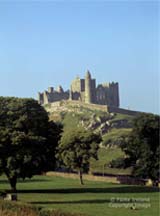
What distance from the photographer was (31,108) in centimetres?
4916

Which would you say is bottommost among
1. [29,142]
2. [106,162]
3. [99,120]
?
[106,162]

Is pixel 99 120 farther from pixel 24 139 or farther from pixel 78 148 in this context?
pixel 24 139

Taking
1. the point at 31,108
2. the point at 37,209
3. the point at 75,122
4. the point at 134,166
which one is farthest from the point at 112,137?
the point at 37,209

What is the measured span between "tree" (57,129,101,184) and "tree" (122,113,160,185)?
21.0 ft

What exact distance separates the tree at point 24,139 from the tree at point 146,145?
1843 cm

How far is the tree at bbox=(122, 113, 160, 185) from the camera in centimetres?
6612

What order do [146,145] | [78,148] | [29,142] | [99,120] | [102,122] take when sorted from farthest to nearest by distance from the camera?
[102,122]
[99,120]
[146,145]
[78,148]
[29,142]

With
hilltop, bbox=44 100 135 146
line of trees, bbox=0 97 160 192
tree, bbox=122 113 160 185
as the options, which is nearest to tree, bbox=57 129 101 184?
line of trees, bbox=0 97 160 192

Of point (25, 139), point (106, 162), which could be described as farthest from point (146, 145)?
point (106, 162)

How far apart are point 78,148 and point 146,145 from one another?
375 inches

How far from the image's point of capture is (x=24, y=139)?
149 ft

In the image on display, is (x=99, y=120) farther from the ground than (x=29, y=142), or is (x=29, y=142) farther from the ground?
(x=99, y=120)

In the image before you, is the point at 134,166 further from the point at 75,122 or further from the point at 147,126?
the point at 75,122

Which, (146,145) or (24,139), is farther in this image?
(146,145)
